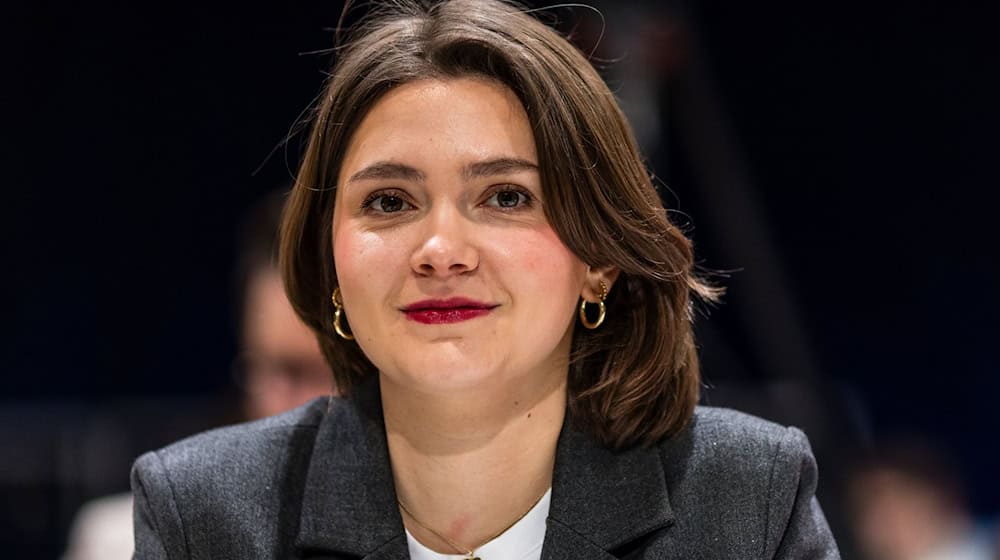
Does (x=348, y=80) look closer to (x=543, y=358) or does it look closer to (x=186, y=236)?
(x=543, y=358)

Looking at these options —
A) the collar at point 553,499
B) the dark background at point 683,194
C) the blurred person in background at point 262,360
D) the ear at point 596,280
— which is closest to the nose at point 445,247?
the ear at point 596,280

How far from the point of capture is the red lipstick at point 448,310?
6.33 feet

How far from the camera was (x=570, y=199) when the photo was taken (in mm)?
1969

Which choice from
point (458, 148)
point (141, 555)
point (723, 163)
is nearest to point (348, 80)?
point (458, 148)

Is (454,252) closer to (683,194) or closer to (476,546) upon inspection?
(476,546)

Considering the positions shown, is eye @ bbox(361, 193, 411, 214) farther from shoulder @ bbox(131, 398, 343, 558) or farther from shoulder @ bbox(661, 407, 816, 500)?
shoulder @ bbox(661, 407, 816, 500)

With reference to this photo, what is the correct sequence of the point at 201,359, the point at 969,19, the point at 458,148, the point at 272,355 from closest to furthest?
1. the point at 458,148
2. the point at 272,355
3. the point at 969,19
4. the point at 201,359

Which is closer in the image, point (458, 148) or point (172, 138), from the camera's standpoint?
point (458, 148)

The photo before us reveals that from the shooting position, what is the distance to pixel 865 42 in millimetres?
4082

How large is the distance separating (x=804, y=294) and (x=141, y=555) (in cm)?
255

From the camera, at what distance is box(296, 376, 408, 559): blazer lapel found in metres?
2.07

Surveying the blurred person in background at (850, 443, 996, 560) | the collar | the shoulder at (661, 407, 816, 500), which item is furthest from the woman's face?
the blurred person in background at (850, 443, 996, 560)

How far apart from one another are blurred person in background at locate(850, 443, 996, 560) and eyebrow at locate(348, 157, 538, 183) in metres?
1.65

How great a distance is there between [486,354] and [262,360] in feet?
4.16
